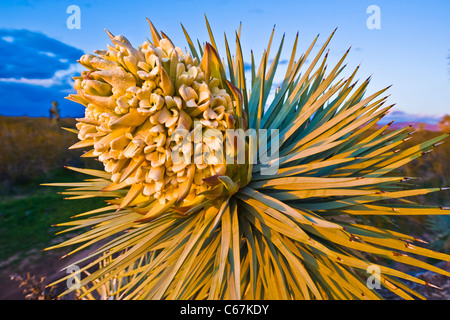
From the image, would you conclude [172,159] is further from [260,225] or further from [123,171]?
Answer: [260,225]

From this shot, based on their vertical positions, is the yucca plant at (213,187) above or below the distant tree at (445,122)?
below

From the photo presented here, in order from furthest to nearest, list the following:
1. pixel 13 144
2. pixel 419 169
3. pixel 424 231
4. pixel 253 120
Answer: pixel 13 144, pixel 419 169, pixel 424 231, pixel 253 120

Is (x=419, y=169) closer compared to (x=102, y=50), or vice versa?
(x=102, y=50)

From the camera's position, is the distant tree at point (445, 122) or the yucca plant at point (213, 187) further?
the distant tree at point (445, 122)

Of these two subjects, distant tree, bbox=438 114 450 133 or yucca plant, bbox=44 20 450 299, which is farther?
distant tree, bbox=438 114 450 133

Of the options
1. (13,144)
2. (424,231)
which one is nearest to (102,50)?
(424,231)

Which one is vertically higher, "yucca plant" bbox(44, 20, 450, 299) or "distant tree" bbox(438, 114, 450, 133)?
"distant tree" bbox(438, 114, 450, 133)

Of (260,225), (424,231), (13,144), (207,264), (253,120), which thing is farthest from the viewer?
(13,144)

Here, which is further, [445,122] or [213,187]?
[445,122]
